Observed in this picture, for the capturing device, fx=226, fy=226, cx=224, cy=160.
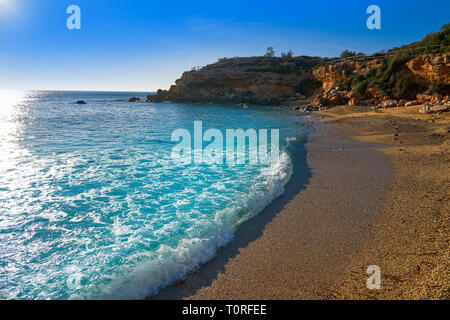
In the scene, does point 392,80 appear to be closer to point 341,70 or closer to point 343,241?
point 341,70

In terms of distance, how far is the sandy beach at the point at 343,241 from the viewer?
3.23 meters

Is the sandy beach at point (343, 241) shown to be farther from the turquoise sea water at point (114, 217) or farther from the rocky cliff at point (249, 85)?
the rocky cliff at point (249, 85)

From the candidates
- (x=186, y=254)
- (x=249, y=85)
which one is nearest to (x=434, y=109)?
(x=186, y=254)

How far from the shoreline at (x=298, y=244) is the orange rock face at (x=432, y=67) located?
22.4 m

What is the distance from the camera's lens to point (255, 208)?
19.1 feet

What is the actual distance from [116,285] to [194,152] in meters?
8.41

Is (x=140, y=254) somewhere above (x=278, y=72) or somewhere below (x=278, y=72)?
below

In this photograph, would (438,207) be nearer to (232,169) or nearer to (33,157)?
(232,169)

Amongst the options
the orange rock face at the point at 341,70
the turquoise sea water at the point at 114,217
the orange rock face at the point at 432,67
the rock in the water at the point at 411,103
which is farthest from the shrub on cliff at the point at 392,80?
the turquoise sea water at the point at 114,217

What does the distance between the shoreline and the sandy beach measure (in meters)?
0.02

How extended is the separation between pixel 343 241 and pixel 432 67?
27848mm

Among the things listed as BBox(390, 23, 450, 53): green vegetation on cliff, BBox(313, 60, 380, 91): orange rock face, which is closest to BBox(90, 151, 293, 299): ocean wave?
BBox(390, 23, 450, 53): green vegetation on cliff

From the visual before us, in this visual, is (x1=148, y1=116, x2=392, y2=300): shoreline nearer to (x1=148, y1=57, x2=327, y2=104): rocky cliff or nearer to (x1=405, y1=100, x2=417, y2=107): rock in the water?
(x1=405, y1=100, x2=417, y2=107): rock in the water
